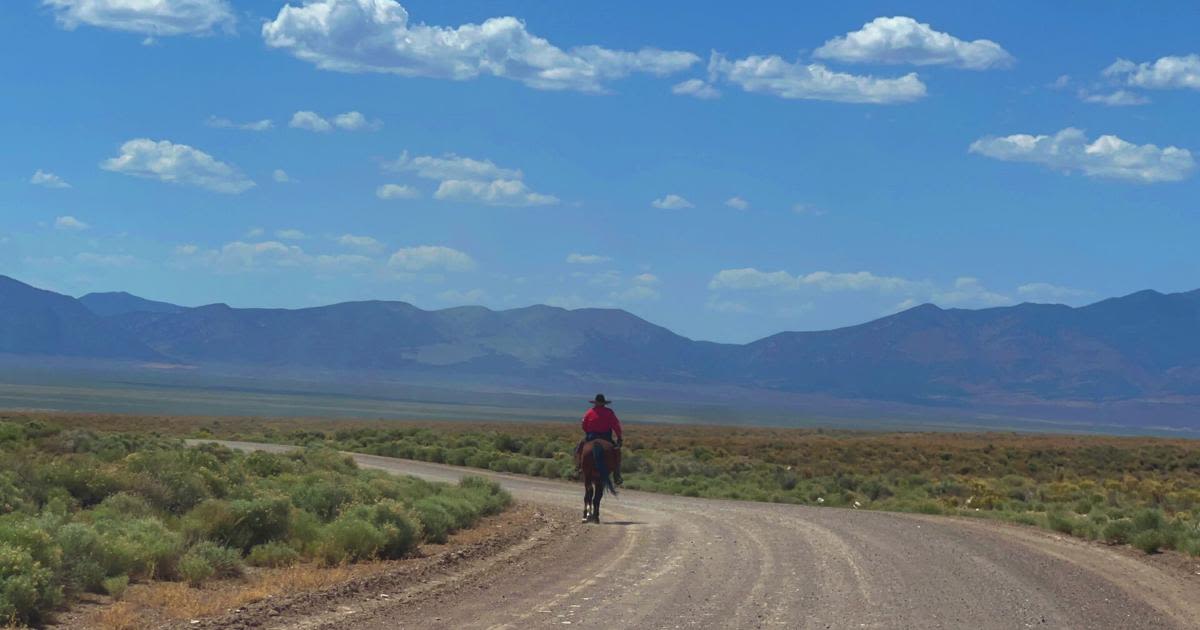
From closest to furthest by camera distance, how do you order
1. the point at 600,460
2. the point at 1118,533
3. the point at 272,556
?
the point at 272,556, the point at 1118,533, the point at 600,460

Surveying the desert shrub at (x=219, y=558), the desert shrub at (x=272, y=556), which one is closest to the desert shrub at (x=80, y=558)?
the desert shrub at (x=219, y=558)

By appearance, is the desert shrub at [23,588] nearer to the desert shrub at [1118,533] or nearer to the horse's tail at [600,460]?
the horse's tail at [600,460]

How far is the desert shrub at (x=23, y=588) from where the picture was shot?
11.3 metres

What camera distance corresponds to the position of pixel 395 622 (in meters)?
11.9

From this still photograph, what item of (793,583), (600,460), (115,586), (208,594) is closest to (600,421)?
(600,460)

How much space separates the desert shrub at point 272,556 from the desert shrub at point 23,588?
3.58 meters

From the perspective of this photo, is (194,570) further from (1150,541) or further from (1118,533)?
(1118,533)

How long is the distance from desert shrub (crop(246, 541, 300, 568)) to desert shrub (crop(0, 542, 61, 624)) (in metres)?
3.58

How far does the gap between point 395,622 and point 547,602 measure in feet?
5.44

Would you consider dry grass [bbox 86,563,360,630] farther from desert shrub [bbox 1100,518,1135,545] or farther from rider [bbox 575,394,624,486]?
desert shrub [bbox 1100,518,1135,545]

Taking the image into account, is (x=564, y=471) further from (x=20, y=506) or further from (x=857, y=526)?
(x=20, y=506)

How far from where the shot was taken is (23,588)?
11430mm

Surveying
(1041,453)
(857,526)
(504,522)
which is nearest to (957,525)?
(857,526)

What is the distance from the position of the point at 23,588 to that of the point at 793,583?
745cm
